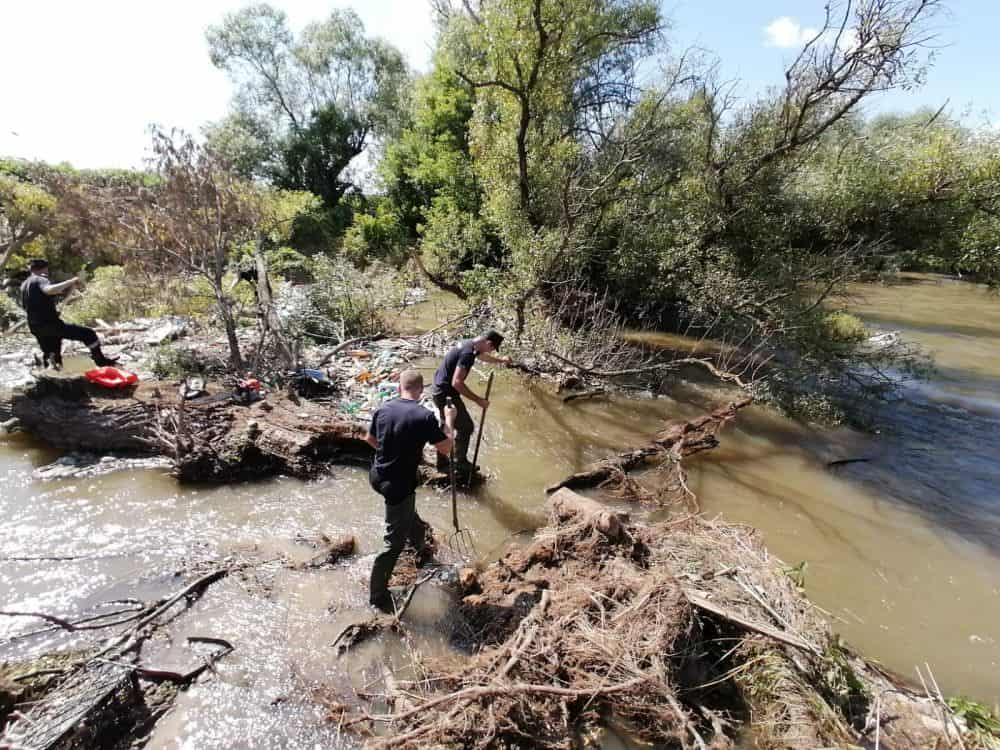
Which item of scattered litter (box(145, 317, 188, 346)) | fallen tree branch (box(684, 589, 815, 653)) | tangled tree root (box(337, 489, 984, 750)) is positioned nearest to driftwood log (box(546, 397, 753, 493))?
tangled tree root (box(337, 489, 984, 750))

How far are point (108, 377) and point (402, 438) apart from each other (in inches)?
200

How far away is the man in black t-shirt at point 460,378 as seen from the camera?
5306 millimetres

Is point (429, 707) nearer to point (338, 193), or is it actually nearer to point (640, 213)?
point (640, 213)

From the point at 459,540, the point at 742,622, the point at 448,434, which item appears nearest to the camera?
the point at 742,622

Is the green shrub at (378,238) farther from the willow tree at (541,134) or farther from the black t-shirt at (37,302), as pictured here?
the black t-shirt at (37,302)

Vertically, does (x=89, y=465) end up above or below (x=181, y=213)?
below

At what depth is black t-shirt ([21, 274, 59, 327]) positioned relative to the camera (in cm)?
612

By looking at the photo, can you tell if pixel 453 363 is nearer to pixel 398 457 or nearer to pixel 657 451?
pixel 398 457

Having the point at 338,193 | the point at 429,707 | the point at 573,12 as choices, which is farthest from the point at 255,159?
the point at 429,707

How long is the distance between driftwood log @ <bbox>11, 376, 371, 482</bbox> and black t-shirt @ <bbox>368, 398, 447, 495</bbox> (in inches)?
91.4

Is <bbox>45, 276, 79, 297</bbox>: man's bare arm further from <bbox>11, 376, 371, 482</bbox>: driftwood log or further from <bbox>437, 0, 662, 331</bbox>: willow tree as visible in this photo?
<bbox>437, 0, 662, 331</bbox>: willow tree

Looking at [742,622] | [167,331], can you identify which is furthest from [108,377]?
[742,622]

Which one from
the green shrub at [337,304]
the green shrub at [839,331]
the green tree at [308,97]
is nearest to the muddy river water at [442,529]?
the green shrub at [839,331]

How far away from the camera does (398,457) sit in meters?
3.50
